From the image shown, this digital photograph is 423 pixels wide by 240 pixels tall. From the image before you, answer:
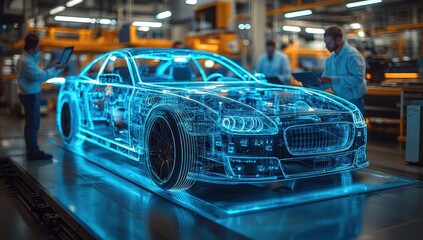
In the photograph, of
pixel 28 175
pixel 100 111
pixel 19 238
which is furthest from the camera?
pixel 100 111

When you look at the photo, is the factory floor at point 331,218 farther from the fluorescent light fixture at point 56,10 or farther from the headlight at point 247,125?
the fluorescent light fixture at point 56,10

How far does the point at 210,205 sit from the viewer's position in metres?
3.39

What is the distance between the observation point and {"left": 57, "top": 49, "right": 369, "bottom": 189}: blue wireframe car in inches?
132

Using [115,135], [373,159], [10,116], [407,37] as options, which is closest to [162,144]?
[115,135]

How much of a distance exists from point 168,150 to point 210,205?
2.02ft

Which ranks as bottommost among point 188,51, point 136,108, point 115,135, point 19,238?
point 19,238

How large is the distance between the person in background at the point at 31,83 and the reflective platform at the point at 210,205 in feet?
2.32

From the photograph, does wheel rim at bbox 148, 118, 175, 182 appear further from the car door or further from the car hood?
the car door

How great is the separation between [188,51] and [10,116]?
302 inches

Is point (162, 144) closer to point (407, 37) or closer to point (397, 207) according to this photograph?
point (397, 207)

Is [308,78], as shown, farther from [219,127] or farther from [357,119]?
[219,127]

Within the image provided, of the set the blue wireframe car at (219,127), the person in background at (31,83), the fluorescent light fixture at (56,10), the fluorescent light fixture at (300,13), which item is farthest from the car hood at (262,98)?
the fluorescent light fixture at (56,10)

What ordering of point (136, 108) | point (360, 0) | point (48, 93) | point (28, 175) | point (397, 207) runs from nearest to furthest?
point (397, 207) < point (136, 108) < point (28, 175) < point (360, 0) < point (48, 93)

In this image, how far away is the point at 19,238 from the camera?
3199 millimetres
